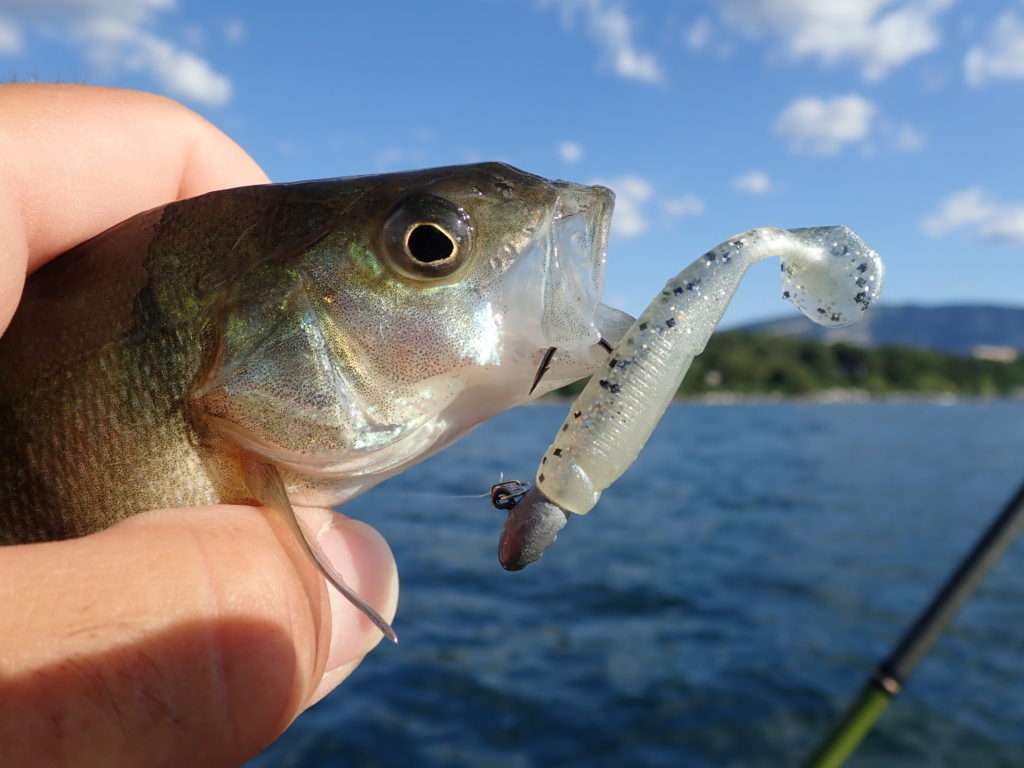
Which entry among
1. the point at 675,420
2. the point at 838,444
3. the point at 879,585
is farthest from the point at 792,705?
the point at 675,420

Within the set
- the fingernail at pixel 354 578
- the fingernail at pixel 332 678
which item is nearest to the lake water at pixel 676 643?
the fingernail at pixel 354 578

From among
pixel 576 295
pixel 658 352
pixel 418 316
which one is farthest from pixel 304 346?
pixel 658 352

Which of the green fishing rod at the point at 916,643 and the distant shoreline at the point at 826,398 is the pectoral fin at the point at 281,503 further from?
the distant shoreline at the point at 826,398

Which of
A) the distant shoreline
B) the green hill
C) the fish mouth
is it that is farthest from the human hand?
the green hill

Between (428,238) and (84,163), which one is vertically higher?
(84,163)

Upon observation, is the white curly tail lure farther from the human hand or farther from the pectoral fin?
the human hand

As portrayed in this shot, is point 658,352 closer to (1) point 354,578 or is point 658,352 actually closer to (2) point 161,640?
(1) point 354,578

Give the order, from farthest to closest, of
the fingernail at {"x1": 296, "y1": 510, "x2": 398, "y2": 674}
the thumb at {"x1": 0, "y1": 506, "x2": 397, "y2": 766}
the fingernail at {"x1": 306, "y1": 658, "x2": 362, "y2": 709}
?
the fingernail at {"x1": 306, "y1": 658, "x2": 362, "y2": 709} < the fingernail at {"x1": 296, "y1": 510, "x2": 398, "y2": 674} < the thumb at {"x1": 0, "y1": 506, "x2": 397, "y2": 766}
